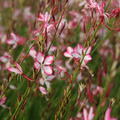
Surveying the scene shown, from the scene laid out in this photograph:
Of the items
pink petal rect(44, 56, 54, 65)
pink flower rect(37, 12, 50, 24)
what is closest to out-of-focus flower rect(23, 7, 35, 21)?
pink flower rect(37, 12, 50, 24)

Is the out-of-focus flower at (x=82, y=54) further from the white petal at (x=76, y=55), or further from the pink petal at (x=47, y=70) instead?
the pink petal at (x=47, y=70)

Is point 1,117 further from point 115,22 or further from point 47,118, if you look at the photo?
point 115,22

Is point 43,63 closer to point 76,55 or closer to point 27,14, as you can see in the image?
point 76,55

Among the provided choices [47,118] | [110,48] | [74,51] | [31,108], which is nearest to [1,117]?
[31,108]

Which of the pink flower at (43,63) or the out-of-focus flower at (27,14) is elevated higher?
the pink flower at (43,63)

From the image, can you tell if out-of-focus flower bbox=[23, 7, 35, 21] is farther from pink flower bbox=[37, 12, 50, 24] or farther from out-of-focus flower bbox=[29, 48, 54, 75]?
out-of-focus flower bbox=[29, 48, 54, 75]

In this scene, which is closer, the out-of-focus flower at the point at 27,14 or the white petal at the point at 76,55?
the white petal at the point at 76,55

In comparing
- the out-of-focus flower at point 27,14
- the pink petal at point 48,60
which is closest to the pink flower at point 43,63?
the pink petal at point 48,60

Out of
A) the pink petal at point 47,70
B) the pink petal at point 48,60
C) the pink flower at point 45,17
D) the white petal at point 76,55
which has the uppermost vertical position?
the pink flower at point 45,17

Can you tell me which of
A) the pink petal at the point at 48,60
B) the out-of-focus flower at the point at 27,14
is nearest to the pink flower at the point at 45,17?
the pink petal at the point at 48,60

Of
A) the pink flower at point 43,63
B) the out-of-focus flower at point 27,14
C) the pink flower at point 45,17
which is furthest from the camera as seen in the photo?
the out-of-focus flower at point 27,14

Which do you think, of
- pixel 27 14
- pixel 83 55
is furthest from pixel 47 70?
pixel 27 14

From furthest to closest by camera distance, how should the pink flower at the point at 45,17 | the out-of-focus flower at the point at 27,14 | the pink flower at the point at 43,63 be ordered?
the out-of-focus flower at the point at 27,14
the pink flower at the point at 45,17
the pink flower at the point at 43,63
